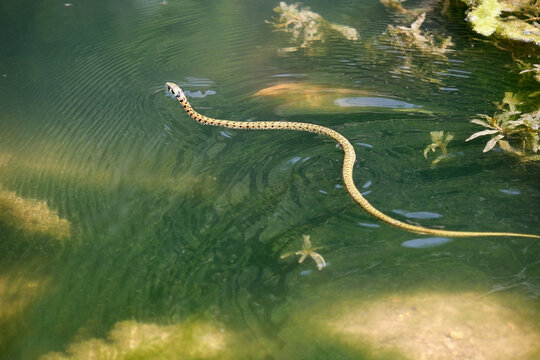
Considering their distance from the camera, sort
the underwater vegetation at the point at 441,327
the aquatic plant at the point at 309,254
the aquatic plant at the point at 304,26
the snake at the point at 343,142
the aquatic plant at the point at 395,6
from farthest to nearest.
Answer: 1. the aquatic plant at the point at 395,6
2. the aquatic plant at the point at 304,26
3. the snake at the point at 343,142
4. the aquatic plant at the point at 309,254
5. the underwater vegetation at the point at 441,327

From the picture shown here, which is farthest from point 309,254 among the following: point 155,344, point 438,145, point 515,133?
point 515,133

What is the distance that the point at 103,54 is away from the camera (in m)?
6.77

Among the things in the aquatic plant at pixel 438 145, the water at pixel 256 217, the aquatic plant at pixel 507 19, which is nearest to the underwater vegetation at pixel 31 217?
the water at pixel 256 217

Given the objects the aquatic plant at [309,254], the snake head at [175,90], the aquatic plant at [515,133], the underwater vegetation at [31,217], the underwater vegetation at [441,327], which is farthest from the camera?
the snake head at [175,90]

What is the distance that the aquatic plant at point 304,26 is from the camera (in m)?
6.73

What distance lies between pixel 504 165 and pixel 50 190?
14.2 feet

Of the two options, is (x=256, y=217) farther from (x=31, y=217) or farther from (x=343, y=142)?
(x=31, y=217)

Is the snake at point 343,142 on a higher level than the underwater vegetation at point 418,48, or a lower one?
lower

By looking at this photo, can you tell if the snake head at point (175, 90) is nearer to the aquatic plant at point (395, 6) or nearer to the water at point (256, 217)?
the water at point (256, 217)

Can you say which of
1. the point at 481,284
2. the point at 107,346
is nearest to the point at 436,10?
the point at 481,284

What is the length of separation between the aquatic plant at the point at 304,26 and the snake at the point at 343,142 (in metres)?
2.26

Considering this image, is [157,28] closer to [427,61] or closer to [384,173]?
[427,61]

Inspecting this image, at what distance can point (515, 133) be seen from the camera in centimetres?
415

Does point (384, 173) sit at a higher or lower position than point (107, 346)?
higher
